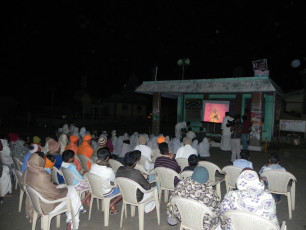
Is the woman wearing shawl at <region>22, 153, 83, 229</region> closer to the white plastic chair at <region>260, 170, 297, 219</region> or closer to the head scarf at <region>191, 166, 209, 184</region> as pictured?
the head scarf at <region>191, 166, 209, 184</region>

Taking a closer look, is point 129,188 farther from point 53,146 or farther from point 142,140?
point 142,140

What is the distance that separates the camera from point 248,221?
2551 millimetres

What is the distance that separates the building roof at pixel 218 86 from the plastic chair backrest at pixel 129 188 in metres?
9.54

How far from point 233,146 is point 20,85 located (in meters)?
26.2

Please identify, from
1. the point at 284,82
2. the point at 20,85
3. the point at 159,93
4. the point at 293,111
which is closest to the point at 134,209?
the point at 159,93

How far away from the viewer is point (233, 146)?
29.5ft

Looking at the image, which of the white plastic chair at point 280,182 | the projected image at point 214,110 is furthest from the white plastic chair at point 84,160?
the projected image at point 214,110

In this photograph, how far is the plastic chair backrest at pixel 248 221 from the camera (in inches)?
96.6

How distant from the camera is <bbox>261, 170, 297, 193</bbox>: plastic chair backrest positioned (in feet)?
14.7

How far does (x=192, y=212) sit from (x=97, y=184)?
1.80 meters

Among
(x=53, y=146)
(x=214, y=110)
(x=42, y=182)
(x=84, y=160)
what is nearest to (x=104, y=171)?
(x=42, y=182)

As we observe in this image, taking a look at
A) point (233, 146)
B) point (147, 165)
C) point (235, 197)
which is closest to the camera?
point (235, 197)

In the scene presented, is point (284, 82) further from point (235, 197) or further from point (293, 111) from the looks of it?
point (235, 197)

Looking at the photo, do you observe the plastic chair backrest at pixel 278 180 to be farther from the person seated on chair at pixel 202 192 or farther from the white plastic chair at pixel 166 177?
the person seated on chair at pixel 202 192
